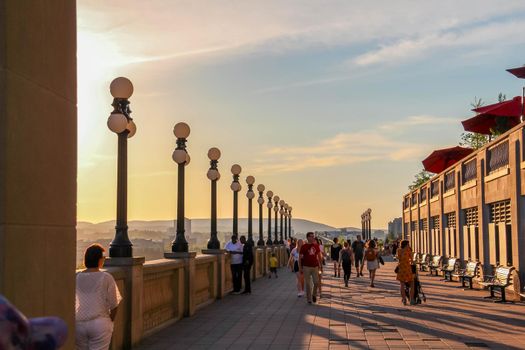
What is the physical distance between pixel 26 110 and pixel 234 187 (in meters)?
25.3

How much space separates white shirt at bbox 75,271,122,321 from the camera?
7.55 metres

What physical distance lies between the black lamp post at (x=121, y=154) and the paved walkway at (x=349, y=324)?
1.69 metres

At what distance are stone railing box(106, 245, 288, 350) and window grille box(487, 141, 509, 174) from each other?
8.54m

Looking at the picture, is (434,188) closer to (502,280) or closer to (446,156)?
(446,156)

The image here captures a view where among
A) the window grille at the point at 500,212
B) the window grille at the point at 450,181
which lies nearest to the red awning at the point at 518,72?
the window grille at the point at 500,212

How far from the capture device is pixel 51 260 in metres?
5.56

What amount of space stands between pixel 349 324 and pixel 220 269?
7897mm

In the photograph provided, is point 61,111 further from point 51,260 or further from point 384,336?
point 384,336

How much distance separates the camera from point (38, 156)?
5328mm

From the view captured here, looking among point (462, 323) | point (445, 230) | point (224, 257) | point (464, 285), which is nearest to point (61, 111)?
point (462, 323)

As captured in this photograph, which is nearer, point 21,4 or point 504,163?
point 21,4

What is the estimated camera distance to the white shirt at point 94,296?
24.8ft

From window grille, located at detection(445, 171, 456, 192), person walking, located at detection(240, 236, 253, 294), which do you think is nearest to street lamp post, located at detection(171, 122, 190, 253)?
person walking, located at detection(240, 236, 253, 294)

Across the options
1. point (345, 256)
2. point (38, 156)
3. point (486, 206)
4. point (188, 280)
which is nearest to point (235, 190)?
point (345, 256)
